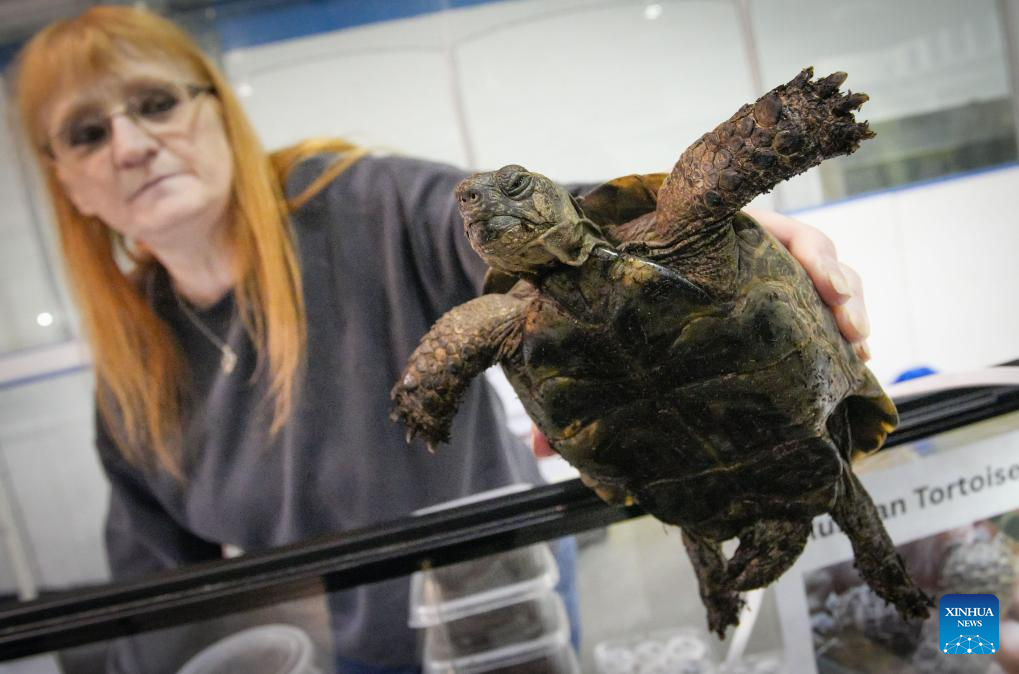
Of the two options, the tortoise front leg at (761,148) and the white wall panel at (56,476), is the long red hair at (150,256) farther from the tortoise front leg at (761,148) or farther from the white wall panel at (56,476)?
the tortoise front leg at (761,148)

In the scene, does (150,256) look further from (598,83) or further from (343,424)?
(598,83)

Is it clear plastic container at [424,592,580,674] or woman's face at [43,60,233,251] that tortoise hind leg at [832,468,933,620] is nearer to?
clear plastic container at [424,592,580,674]

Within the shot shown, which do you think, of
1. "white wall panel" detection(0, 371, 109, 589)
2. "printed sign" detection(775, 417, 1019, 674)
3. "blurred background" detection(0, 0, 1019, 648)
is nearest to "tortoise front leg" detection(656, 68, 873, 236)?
"blurred background" detection(0, 0, 1019, 648)

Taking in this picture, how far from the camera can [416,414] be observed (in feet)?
3.56

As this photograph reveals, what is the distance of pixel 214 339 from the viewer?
6.87ft

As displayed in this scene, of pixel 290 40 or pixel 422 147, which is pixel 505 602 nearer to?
pixel 422 147

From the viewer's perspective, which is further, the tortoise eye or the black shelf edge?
the black shelf edge

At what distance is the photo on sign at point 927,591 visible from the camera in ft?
5.42

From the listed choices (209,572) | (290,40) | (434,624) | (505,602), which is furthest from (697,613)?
(290,40)

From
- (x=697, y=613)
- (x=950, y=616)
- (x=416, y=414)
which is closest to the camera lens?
(x=416, y=414)

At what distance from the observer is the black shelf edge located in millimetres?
1557

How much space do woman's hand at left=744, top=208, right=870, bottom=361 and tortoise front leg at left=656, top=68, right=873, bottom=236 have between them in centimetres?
26

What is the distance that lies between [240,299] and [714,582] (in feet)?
4.96

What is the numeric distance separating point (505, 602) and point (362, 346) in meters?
0.80
